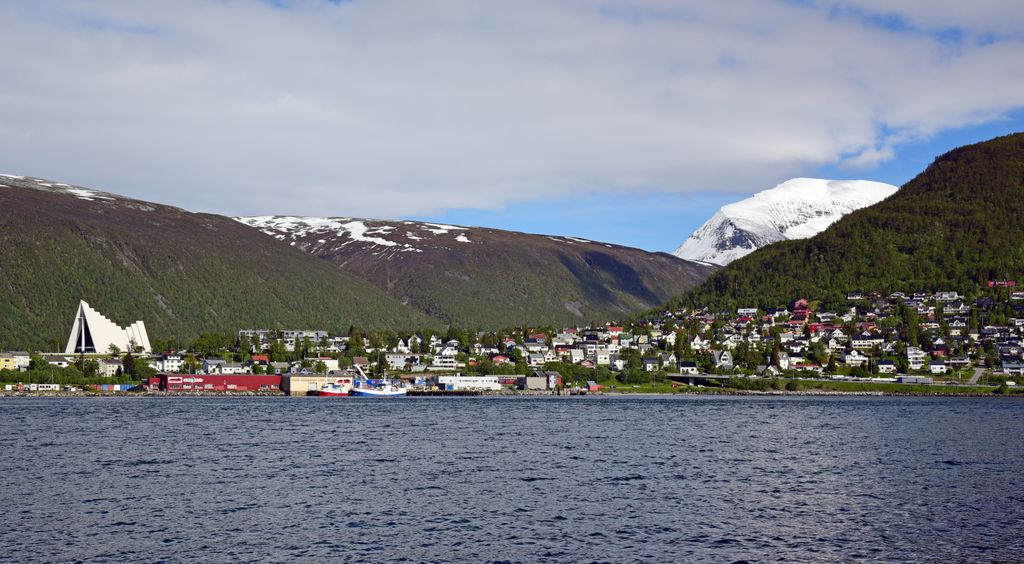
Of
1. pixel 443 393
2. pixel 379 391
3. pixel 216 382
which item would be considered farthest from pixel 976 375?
pixel 216 382

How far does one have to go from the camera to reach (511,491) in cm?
5284

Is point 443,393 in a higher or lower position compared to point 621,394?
higher

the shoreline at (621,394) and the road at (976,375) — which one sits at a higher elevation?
the road at (976,375)

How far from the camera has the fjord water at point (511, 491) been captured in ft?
128

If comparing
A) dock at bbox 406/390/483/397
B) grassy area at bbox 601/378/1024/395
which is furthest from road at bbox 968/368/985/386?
dock at bbox 406/390/483/397

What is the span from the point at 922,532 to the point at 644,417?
70494 millimetres

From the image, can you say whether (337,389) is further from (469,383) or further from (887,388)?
(887,388)

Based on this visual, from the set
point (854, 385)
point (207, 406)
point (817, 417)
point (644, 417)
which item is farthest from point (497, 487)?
point (854, 385)

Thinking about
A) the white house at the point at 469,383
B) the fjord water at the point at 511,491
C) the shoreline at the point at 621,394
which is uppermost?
the white house at the point at 469,383

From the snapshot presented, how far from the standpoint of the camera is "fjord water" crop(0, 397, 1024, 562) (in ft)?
128

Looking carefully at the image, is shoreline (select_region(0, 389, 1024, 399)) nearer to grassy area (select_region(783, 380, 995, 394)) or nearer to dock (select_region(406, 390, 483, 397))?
grassy area (select_region(783, 380, 995, 394))

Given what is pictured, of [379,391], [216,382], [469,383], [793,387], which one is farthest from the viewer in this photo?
[469,383]

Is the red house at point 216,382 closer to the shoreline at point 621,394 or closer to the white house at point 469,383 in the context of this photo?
the shoreline at point 621,394

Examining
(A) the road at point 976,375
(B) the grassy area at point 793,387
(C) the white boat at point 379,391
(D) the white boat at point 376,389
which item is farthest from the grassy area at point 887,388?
(D) the white boat at point 376,389
